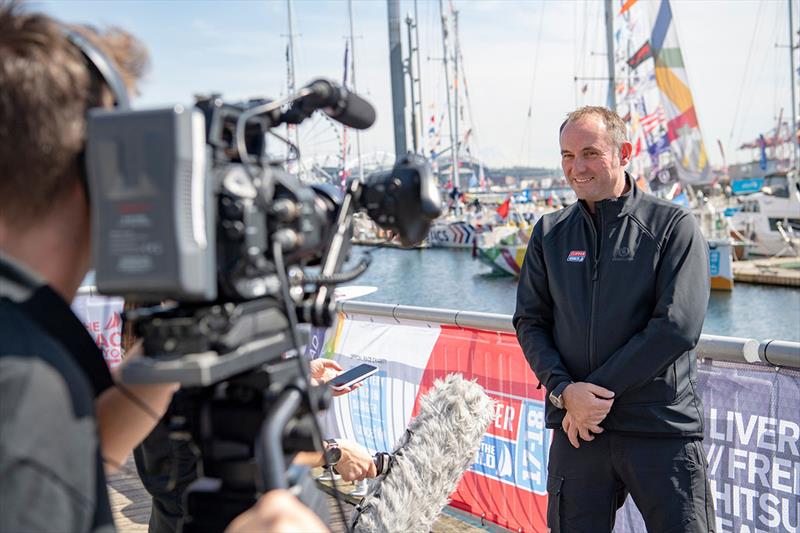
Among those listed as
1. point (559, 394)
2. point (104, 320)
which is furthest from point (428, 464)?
point (104, 320)

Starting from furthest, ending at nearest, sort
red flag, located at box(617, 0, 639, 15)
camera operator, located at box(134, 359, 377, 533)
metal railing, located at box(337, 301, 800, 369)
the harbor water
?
red flag, located at box(617, 0, 639, 15), the harbor water, metal railing, located at box(337, 301, 800, 369), camera operator, located at box(134, 359, 377, 533)

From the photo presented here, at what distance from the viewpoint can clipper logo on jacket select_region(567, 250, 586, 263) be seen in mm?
3082

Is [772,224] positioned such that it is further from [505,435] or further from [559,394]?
[559,394]

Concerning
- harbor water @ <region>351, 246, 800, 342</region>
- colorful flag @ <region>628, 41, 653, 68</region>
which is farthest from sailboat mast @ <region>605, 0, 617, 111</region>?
harbor water @ <region>351, 246, 800, 342</region>

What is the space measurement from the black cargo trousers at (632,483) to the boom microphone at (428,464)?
1.92ft

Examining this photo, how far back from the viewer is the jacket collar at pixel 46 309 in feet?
3.43

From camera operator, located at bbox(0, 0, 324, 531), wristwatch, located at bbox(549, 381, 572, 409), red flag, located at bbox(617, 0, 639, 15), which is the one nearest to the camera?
camera operator, located at bbox(0, 0, 324, 531)

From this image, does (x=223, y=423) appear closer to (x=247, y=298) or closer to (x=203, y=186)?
(x=247, y=298)

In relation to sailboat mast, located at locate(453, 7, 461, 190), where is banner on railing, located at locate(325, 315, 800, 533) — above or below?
below

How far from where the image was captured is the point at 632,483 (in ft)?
9.45

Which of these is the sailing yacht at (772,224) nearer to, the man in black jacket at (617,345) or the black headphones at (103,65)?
the man in black jacket at (617,345)

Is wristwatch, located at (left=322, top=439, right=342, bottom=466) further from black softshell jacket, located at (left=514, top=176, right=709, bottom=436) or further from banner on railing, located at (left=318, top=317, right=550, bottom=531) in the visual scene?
banner on railing, located at (left=318, top=317, right=550, bottom=531)

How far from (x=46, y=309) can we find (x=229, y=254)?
0.92 ft

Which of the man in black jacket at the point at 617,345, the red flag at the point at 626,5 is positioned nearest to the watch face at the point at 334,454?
the man in black jacket at the point at 617,345
